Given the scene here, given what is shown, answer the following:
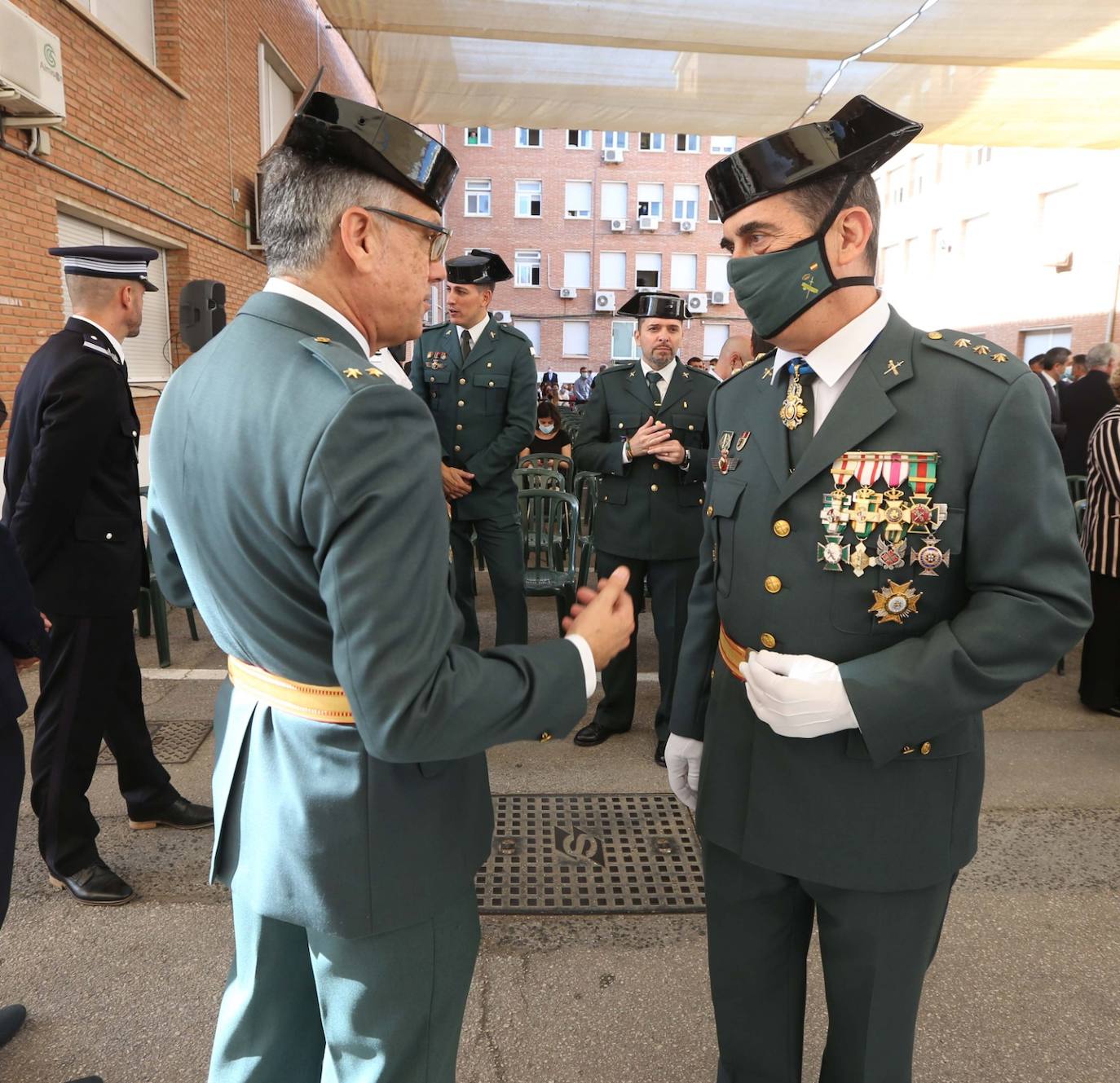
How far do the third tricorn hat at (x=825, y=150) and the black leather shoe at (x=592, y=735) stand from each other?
2.88 meters

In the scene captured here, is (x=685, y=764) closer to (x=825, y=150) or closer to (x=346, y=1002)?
(x=346, y=1002)

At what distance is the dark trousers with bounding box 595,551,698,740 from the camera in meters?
3.97

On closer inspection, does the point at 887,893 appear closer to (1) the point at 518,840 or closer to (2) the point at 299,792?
(2) the point at 299,792

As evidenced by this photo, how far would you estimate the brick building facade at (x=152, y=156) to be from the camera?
6383mm

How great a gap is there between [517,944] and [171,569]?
1.55 m

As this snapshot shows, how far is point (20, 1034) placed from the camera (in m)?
2.17

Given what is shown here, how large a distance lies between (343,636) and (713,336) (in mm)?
33465

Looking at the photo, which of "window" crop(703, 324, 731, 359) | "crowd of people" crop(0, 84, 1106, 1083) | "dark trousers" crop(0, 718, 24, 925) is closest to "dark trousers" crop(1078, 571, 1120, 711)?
"crowd of people" crop(0, 84, 1106, 1083)

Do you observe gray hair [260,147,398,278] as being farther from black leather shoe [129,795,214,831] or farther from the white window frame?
the white window frame

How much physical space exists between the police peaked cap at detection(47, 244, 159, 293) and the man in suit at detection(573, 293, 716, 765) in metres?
2.05

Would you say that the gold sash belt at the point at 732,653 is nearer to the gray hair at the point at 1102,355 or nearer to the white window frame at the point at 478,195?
the gray hair at the point at 1102,355

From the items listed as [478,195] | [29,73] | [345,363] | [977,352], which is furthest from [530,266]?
[345,363]

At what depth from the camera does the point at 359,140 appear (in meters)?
1.21

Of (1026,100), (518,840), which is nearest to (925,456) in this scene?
(518,840)
